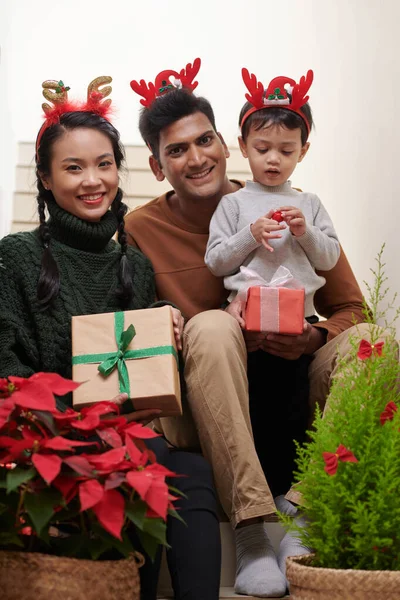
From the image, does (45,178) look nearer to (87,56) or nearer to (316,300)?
(316,300)

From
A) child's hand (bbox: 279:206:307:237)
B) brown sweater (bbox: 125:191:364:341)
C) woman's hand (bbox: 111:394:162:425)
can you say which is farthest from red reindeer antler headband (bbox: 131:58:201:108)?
woman's hand (bbox: 111:394:162:425)

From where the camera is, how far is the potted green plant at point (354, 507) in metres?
1.41

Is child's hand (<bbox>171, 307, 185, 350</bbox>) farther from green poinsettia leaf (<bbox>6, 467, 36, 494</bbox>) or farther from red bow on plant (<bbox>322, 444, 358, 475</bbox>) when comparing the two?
green poinsettia leaf (<bbox>6, 467, 36, 494</bbox>)

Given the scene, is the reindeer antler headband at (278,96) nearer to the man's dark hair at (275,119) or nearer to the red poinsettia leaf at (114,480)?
the man's dark hair at (275,119)

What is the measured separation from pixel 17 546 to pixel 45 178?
43.5 inches

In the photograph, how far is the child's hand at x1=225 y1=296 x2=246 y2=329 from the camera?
2105 mm

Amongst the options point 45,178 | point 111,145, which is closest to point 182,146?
point 111,145

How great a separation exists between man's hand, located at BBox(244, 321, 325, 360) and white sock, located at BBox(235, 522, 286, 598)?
0.44m

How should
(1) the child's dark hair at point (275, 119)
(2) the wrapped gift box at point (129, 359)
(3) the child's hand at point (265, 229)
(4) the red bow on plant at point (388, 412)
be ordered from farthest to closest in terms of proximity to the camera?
(1) the child's dark hair at point (275, 119) < (3) the child's hand at point (265, 229) < (2) the wrapped gift box at point (129, 359) < (4) the red bow on plant at point (388, 412)

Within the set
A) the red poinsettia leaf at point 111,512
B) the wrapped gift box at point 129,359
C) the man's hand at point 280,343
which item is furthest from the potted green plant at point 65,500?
the man's hand at point 280,343

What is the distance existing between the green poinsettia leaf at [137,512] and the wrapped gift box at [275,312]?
0.81m

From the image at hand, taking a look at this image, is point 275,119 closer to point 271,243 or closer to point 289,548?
point 271,243

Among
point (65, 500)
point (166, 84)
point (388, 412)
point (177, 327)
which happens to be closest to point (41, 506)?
point (65, 500)

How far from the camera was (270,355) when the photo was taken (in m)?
2.23
